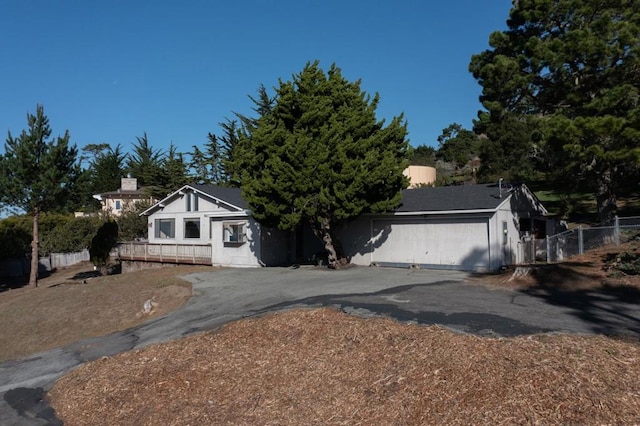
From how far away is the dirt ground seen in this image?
4984 mm

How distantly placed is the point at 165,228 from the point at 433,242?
15067mm

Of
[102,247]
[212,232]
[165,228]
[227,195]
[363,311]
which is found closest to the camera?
[363,311]

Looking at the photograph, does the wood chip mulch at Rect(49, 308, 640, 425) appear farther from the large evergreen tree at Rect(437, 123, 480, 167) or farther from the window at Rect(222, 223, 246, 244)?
the large evergreen tree at Rect(437, 123, 480, 167)

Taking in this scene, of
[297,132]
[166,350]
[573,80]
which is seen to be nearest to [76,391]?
[166,350]

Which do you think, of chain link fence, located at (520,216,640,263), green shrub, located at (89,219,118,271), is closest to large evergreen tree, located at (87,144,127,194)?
green shrub, located at (89,219,118,271)

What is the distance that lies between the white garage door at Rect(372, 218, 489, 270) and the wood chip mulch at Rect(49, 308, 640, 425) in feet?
38.3

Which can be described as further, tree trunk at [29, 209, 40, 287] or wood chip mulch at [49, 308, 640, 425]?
tree trunk at [29, 209, 40, 287]

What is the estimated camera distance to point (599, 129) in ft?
54.4

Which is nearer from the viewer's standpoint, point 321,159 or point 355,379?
point 355,379

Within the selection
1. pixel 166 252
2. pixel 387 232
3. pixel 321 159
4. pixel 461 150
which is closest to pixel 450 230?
pixel 387 232

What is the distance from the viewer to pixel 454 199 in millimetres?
20625

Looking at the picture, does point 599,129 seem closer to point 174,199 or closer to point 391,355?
point 391,355

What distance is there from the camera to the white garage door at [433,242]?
19.0m

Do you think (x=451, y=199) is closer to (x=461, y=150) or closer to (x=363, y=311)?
(x=363, y=311)
